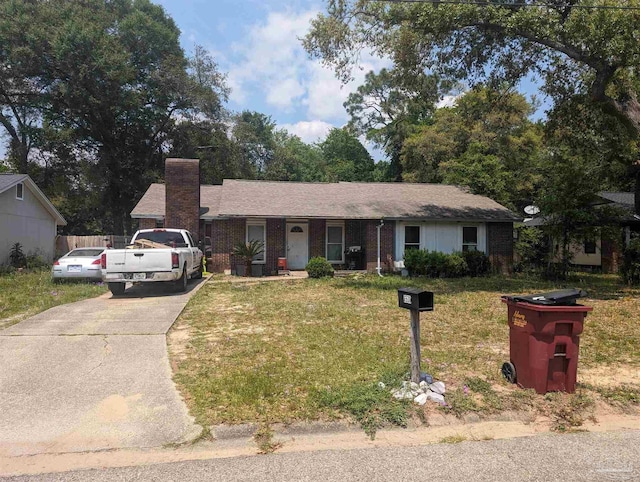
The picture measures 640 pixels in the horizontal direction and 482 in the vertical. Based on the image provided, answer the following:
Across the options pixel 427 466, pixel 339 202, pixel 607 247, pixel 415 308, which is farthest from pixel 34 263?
pixel 607 247

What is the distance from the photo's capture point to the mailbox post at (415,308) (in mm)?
4859

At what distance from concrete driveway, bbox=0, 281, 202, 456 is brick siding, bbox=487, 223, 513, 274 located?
15.7 metres

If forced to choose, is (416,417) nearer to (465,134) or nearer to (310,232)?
(310,232)

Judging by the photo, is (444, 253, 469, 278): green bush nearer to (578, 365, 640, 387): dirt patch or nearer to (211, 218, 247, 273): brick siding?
(211, 218, 247, 273): brick siding

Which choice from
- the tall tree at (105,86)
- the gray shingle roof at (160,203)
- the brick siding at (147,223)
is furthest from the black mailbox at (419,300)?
the tall tree at (105,86)

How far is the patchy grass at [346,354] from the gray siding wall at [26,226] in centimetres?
1323

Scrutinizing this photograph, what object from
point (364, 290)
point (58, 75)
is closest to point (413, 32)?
point (364, 290)

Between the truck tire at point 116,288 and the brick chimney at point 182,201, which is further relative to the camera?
the brick chimney at point 182,201

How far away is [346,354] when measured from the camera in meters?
6.44

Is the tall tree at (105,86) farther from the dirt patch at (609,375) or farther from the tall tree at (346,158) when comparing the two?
the dirt patch at (609,375)

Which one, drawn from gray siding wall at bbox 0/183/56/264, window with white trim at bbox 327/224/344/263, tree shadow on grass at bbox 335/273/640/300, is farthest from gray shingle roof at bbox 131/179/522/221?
gray siding wall at bbox 0/183/56/264

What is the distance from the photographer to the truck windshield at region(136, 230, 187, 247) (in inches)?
526

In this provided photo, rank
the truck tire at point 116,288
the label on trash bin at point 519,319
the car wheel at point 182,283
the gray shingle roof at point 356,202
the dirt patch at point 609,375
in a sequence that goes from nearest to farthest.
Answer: the label on trash bin at point 519,319 → the dirt patch at point 609,375 → the truck tire at point 116,288 → the car wheel at point 182,283 → the gray shingle roof at point 356,202

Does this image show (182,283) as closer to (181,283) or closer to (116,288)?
(181,283)
